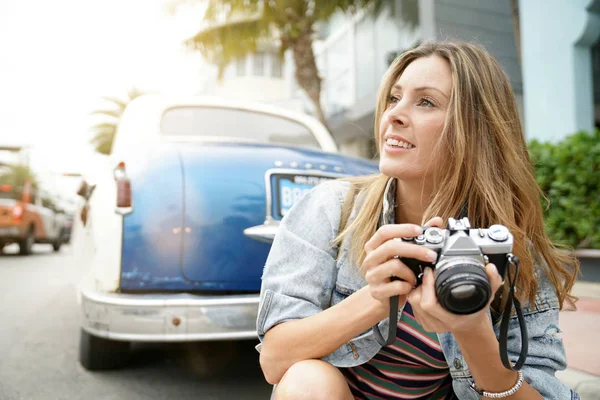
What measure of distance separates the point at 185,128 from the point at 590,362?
265 cm

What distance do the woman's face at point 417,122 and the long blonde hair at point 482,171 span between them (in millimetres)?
29

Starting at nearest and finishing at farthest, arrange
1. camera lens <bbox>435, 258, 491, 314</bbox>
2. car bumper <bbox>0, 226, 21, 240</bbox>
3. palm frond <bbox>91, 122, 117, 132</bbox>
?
camera lens <bbox>435, 258, 491, 314</bbox>
car bumper <bbox>0, 226, 21, 240</bbox>
palm frond <bbox>91, 122, 117, 132</bbox>

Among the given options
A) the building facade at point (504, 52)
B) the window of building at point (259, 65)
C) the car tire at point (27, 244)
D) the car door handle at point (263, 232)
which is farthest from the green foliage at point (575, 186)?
the window of building at point (259, 65)

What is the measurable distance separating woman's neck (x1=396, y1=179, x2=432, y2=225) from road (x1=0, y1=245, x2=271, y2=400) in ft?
4.61

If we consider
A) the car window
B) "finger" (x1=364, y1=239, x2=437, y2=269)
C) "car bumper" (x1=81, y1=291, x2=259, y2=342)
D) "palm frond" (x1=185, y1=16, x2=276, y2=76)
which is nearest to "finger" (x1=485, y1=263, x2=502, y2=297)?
"finger" (x1=364, y1=239, x2=437, y2=269)

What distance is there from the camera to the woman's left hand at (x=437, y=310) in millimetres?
1074

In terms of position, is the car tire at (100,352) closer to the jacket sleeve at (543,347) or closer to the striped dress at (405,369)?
the striped dress at (405,369)

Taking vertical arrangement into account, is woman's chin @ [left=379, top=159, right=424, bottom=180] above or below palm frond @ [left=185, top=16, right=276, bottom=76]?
below

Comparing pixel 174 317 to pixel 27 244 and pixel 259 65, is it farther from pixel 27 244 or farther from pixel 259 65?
pixel 259 65

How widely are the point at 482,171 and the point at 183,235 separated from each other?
146 centimetres

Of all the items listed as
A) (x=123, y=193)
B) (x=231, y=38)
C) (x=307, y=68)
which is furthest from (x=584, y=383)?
(x=231, y=38)

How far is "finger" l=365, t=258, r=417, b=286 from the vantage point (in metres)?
1.14

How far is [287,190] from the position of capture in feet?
8.91

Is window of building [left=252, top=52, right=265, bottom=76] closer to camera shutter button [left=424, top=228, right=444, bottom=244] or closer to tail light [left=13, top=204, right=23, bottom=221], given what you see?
tail light [left=13, top=204, right=23, bottom=221]
